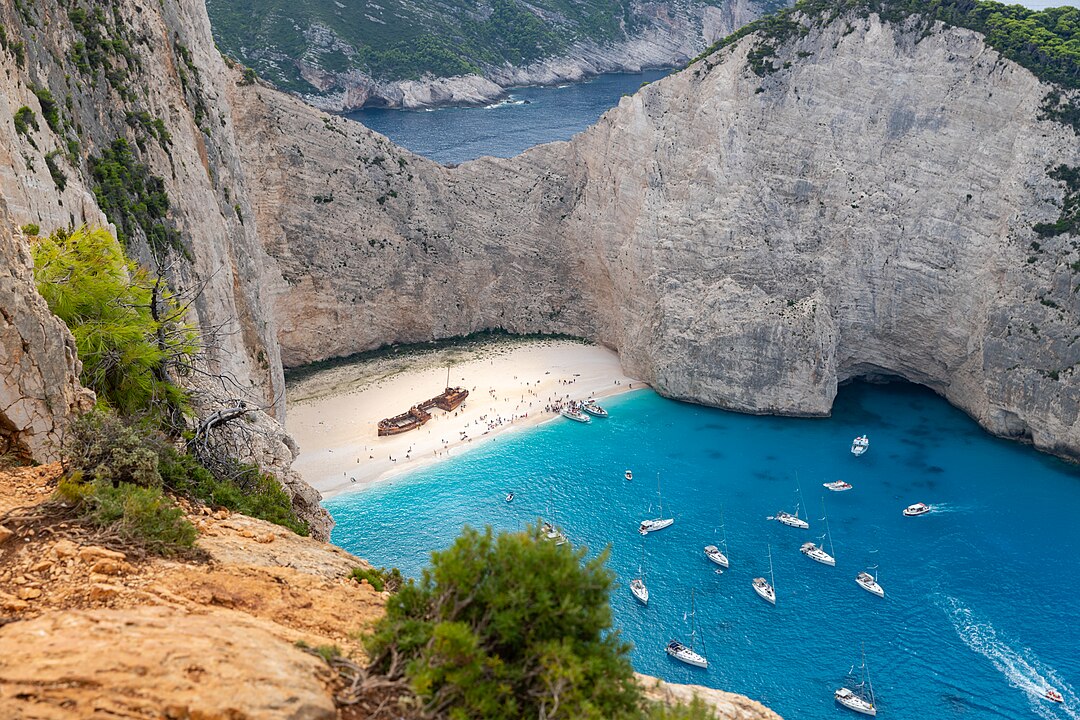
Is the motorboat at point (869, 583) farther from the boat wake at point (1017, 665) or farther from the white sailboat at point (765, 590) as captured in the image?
the white sailboat at point (765, 590)

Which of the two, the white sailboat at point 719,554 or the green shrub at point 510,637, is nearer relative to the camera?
the green shrub at point 510,637

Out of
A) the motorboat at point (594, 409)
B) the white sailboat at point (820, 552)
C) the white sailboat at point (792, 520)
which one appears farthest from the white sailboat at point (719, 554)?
the motorboat at point (594, 409)

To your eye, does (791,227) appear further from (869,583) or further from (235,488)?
(235,488)

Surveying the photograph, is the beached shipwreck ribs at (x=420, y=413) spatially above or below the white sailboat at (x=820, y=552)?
above

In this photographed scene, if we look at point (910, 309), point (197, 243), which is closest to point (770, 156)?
point (910, 309)

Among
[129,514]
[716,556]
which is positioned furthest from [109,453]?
[716,556]

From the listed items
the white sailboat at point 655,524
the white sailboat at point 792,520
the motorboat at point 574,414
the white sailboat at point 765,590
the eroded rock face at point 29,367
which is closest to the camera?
the eroded rock face at point 29,367

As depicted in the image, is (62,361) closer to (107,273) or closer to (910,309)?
(107,273)
